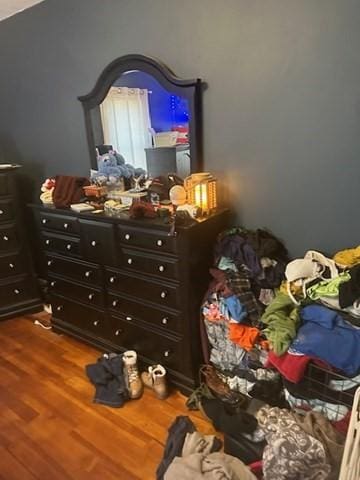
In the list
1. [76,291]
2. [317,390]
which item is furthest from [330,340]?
[76,291]

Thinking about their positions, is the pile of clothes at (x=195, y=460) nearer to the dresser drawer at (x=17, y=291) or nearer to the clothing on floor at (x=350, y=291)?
the clothing on floor at (x=350, y=291)

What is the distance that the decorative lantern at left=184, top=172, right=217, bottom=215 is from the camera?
1915 millimetres

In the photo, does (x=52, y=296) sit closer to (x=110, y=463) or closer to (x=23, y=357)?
(x=23, y=357)

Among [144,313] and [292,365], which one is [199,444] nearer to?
[292,365]

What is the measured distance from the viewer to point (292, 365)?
58.0 inches

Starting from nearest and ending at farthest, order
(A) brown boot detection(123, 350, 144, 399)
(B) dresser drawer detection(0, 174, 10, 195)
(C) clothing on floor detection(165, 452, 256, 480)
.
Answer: (C) clothing on floor detection(165, 452, 256, 480), (A) brown boot detection(123, 350, 144, 399), (B) dresser drawer detection(0, 174, 10, 195)

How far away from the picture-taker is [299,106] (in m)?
1.70

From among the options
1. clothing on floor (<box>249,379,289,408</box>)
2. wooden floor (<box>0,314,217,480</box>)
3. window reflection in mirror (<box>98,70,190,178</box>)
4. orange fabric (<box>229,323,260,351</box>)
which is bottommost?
wooden floor (<box>0,314,217,480</box>)

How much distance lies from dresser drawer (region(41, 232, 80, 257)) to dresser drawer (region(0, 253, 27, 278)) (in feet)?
1.88

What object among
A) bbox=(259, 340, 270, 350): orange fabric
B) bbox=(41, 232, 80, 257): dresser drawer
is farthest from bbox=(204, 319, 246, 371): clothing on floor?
bbox=(41, 232, 80, 257): dresser drawer

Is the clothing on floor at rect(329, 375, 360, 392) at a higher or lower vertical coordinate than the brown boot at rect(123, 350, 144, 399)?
higher

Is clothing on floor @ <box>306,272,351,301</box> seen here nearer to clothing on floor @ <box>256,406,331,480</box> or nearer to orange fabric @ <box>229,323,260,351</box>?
orange fabric @ <box>229,323,260,351</box>

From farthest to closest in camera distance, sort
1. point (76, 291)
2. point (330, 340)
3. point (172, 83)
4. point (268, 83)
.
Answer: point (76, 291) → point (172, 83) → point (268, 83) → point (330, 340)

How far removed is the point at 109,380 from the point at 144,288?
2.00ft
